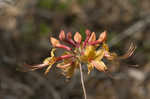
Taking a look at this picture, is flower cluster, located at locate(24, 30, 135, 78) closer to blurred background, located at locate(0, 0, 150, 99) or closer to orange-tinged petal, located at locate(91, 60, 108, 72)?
orange-tinged petal, located at locate(91, 60, 108, 72)

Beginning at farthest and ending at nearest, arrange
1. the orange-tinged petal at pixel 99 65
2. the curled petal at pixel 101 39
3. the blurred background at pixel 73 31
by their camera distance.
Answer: the blurred background at pixel 73 31
the curled petal at pixel 101 39
the orange-tinged petal at pixel 99 65

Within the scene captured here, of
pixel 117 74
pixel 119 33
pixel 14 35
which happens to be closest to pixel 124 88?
pixel 117 74

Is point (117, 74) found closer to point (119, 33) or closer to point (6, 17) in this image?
point (119, 33)

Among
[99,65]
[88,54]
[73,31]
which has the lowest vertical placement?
[99,65]

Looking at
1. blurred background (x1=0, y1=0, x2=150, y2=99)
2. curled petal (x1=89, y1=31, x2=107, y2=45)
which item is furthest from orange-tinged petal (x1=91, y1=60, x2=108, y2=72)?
blurred background (x1=0, y1=0, x2=150, y2=99)

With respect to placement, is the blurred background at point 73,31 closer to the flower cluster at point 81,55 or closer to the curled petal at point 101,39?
the flower cluster at point 81,55

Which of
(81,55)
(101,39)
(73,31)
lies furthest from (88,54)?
(73,31)

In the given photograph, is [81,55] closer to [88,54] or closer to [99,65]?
[88,54]

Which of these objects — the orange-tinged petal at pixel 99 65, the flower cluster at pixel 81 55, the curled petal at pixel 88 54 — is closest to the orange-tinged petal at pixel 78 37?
the flower cluster at pixel 81 55

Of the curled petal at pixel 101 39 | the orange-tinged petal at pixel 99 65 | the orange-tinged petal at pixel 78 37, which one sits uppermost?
the orange-tinged petal at pixel 78 37
